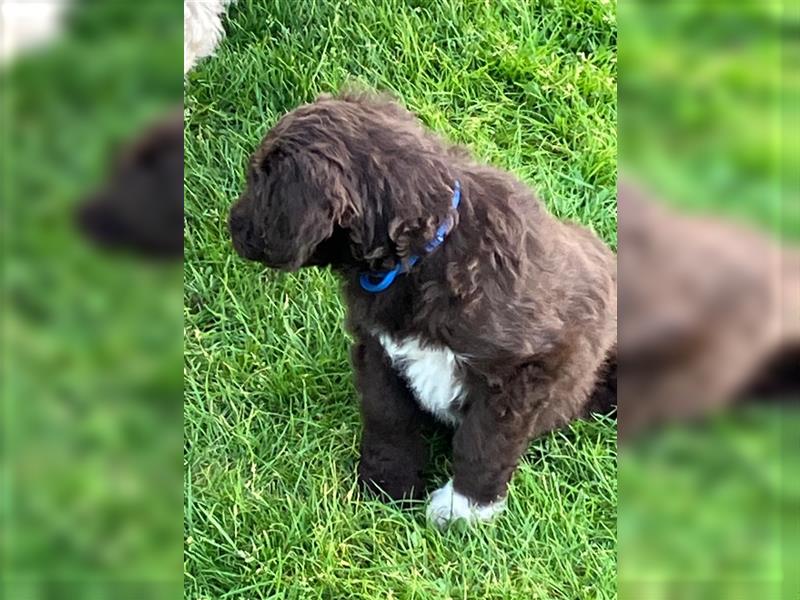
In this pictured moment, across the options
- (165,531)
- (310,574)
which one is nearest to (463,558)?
(310,574)

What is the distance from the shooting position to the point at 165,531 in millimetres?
1149

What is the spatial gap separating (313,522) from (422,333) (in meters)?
0.90

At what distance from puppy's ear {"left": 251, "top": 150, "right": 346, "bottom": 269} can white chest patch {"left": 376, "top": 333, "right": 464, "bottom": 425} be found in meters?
0.50

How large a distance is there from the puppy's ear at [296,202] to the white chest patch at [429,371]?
19.6 inches

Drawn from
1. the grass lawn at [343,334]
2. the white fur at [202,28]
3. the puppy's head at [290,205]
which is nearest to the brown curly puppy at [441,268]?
the puppy's head at [290,205]

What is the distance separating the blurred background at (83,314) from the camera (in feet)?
3.09

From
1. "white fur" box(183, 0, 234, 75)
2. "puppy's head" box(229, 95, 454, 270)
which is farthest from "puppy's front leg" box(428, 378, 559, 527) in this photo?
"white fur" box(183, 0, 234, 75)

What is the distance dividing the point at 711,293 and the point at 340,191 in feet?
4.64

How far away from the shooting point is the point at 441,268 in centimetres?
246

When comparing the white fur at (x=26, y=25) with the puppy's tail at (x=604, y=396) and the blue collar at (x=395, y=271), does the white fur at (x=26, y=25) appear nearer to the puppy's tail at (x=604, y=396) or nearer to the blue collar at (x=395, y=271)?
the blue collar at (x=395, y=271)

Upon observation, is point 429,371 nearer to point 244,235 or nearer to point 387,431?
point 387,431

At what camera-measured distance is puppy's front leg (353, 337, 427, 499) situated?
9.67ft

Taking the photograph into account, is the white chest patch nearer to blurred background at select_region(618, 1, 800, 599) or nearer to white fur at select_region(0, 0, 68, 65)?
blurred background at select_region(618, 1, 800, 599)

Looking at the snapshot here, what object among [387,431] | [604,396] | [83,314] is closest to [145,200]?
[83,314]
